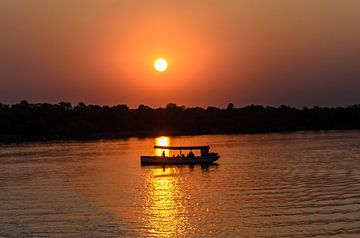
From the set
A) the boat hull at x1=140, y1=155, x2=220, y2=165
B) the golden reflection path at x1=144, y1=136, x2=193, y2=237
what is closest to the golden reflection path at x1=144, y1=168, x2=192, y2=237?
the golden reflection path at x1=144, y1=136, x2=193, y2=237

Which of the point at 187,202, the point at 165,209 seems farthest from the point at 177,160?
the point at 165,209

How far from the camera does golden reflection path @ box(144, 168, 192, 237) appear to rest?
27.6 metres

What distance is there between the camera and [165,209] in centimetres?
3400

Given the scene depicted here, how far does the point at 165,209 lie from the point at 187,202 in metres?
2.85

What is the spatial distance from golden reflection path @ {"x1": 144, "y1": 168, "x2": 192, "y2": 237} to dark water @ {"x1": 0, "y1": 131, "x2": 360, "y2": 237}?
49mm

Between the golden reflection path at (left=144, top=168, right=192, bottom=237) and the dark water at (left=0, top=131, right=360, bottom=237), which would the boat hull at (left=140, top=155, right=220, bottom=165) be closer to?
the dark water at (left=0, top=131, right=360, bottom=237)

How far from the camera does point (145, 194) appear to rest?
4138cm

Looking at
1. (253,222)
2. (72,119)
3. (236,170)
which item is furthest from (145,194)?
(72,119)

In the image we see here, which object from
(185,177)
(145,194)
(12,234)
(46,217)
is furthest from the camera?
(185,177)

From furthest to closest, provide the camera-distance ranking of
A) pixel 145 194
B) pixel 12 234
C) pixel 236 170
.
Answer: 1. pixel 236 170
2. pixel 145 194
3. pixel 12 234

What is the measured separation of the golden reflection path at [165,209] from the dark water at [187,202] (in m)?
0.05

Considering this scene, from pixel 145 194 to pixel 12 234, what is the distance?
15225 millimetres

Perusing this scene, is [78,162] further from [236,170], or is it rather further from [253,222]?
[253,222]

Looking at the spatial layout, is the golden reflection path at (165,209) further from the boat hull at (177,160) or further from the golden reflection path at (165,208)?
the boat hull at (177,160)
